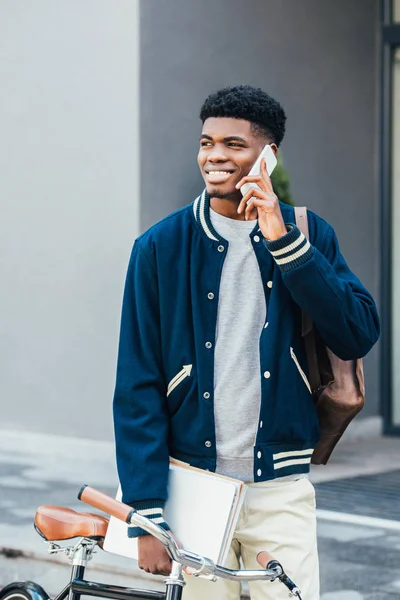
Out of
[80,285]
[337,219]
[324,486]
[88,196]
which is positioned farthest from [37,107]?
[324,486]

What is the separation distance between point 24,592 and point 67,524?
0.47 m

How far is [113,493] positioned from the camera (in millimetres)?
6781

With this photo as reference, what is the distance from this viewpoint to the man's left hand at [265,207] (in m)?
2.62

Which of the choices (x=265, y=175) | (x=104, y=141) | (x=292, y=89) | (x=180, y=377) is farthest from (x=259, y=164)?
(x=292, y=89)

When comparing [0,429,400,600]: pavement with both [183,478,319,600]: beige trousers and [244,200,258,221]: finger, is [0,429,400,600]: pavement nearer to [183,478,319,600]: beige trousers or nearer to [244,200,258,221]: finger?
[183,478,319,600]: beige trousers

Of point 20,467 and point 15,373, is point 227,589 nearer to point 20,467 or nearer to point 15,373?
point 20,467

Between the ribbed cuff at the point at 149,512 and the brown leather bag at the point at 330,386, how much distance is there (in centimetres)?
51

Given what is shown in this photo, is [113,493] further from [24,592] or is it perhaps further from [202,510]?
[202,510]

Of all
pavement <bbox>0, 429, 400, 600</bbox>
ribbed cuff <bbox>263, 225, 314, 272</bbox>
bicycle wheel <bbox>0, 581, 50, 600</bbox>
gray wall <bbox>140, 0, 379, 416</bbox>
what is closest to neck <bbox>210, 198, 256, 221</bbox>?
ribbed cuff <bbox>263, 225, 314, 272</bbox>

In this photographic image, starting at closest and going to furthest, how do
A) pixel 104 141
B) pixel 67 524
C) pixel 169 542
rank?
pixel 169 542
pixel 67 524
pixel 104 141

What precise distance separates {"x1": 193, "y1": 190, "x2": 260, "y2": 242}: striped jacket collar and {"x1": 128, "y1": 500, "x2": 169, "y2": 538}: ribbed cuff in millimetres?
683

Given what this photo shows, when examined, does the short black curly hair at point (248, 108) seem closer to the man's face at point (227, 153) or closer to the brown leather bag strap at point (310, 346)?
the man's face at point (227, 153)

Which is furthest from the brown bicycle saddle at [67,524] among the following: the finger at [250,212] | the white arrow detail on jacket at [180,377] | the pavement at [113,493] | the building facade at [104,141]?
the building facade at [104,141]

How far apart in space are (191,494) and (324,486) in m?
4.58
